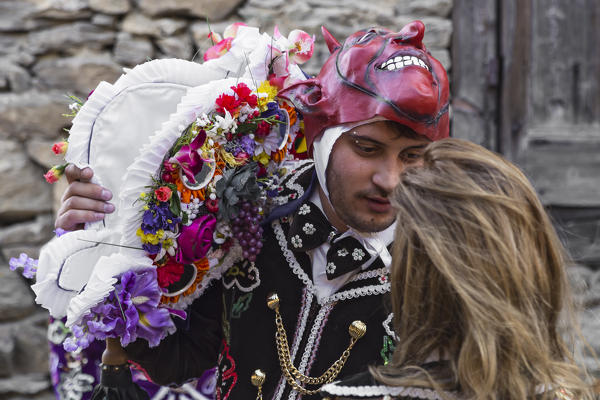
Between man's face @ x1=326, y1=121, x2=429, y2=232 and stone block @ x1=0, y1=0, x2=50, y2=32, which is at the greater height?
stone block @ x1=0, y1=0, x2=50, y2=32

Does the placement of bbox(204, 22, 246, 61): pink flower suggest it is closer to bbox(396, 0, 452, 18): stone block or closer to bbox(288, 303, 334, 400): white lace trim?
bbox(288, 303, 334, 400): white lace trim

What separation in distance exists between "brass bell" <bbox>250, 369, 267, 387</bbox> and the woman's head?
59cm

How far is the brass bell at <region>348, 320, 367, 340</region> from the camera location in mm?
1697

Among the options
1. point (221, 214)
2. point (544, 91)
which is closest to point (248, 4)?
point (544, 91)

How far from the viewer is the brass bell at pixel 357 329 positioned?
5.57 feet

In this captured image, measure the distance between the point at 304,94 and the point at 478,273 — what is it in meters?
0.77

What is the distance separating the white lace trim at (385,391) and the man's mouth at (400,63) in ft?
2.55

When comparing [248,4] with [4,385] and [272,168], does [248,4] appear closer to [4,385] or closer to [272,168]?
[272,168]

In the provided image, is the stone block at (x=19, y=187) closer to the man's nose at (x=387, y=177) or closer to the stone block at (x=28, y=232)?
the stone block at (x=28, y=232)

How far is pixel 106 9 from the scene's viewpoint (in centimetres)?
326

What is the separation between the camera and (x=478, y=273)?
1.18 m

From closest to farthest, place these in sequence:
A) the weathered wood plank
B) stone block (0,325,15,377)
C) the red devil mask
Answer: the red devil mask < stone block (0,325,15,377) < the weathered wood plank

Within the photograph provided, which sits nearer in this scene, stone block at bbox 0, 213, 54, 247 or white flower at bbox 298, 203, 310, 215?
white flower at bbox 298, 203, 310, 215

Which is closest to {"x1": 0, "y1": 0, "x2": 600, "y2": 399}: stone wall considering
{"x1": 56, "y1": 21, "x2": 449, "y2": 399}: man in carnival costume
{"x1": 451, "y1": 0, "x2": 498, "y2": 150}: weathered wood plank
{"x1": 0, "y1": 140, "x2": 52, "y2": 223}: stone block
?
{"x1": 0, "y1": 140, "x2": 52, "y2": 223}: stone block
